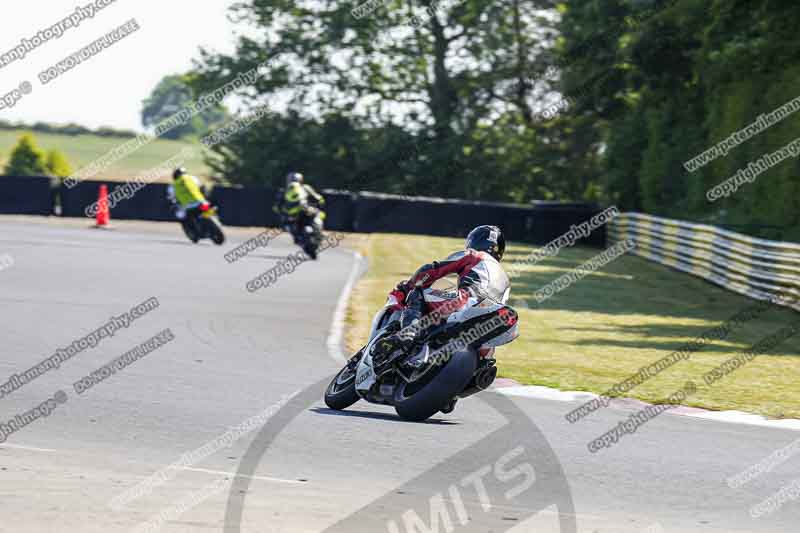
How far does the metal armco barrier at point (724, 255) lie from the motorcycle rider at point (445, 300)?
12.3 meters

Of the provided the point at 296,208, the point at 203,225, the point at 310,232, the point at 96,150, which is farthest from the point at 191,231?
the point at 96,150

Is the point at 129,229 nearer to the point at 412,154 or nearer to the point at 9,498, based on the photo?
the point at 412,154

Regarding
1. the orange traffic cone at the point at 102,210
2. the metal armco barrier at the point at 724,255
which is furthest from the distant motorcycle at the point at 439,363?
the orange traffic cone at the point at 102,210

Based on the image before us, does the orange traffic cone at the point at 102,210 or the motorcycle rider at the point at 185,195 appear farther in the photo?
the orange traffic cone at the point at 102,210

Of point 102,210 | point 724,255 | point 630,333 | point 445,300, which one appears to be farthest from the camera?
point 102,210

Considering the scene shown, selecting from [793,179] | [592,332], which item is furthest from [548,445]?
[793,179]

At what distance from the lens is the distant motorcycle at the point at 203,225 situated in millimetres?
31469

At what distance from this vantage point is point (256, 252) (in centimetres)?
3009

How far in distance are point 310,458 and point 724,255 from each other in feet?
63.2

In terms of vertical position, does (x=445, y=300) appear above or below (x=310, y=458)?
above

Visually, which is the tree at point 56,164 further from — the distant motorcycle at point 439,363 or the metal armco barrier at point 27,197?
the distant motorcycle at point 439,363

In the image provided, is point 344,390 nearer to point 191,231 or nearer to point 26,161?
point 191,231

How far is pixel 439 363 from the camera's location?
9570mm

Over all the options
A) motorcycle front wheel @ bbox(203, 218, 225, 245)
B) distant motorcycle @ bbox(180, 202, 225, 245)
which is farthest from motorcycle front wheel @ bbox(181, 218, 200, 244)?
motorcycle front wheel @ bbox(203, 218, 225, 245)
